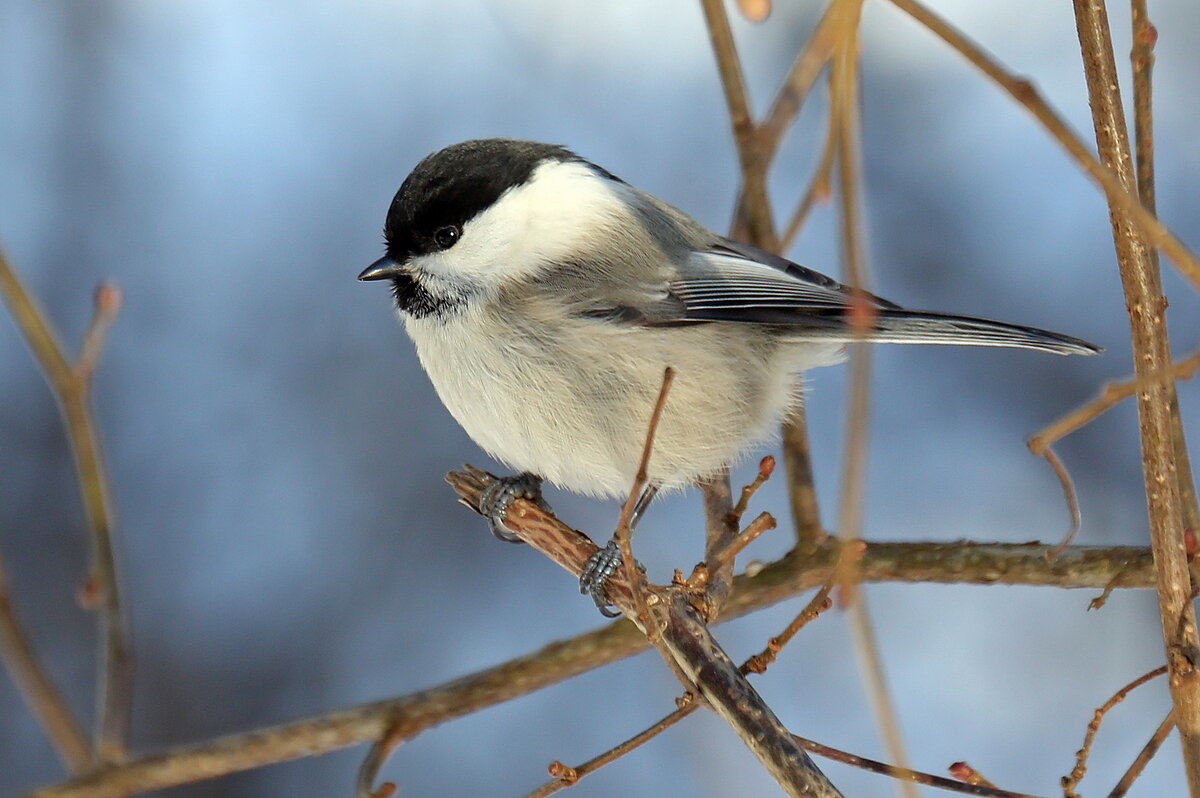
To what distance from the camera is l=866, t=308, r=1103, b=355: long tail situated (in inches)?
Result: 60.8

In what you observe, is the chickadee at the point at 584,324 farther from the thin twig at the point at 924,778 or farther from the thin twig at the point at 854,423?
the thin twig at the point at 854,423

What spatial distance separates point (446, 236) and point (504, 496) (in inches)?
17.2

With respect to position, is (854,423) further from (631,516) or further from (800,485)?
(800,485)

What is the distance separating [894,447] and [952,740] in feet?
2.98

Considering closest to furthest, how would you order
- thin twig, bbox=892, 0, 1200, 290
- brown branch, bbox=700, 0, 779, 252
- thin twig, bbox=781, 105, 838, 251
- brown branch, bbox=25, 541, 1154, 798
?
thin twig, bbox=892, 0, 1200, 290 < thin twig, bbox=781, 105, 838, 251 < brown branch, bbox=25, 541, 1154, 798 < brown branch, bbox=700, 0, 779, 252

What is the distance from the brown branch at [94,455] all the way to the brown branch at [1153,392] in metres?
1.14

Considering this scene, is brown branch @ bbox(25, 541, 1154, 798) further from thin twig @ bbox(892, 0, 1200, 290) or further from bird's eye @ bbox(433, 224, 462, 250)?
thin twig @ bbox(892, 0, 1200, 290)

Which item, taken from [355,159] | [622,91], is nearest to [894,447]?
[622,91]

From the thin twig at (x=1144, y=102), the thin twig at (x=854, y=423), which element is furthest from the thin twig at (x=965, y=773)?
the thin twig at (x=1144, y=102)

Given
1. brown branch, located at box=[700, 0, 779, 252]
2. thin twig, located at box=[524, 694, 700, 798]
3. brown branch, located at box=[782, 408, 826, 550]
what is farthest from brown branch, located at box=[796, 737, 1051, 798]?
brown branch, located at box=[700, 0, 779, 252]

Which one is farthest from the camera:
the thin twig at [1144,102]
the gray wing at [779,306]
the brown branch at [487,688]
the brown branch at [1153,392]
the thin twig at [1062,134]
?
the gray wing at [779,306]

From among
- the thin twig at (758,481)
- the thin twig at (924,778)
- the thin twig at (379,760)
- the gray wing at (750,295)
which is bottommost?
the thin twig at (379,760)

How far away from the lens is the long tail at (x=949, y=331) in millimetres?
1545

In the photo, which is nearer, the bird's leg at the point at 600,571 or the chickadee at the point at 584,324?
the bird's leg at the point at 600,571
